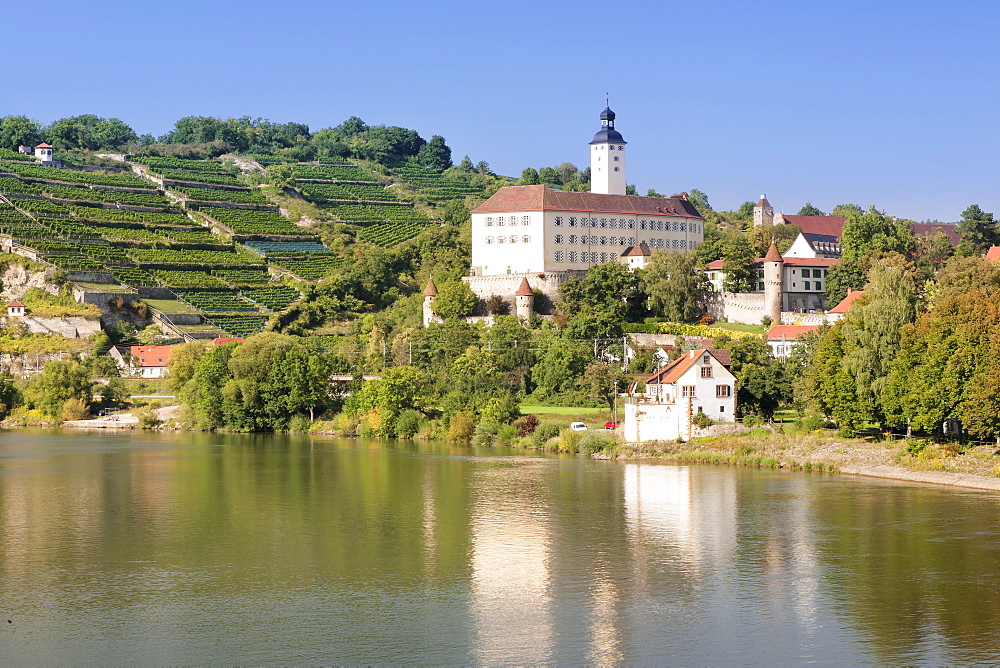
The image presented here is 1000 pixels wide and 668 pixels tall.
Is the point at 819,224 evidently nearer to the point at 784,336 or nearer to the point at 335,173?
the point at 784,336

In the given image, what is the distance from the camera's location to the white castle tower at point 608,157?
253 feet

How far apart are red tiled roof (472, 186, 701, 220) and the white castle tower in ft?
12.5

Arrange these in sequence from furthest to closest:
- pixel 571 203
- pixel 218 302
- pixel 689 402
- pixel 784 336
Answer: pixel 218 302 < pixel 571 203 < pixel 784 336 < pixel 689 402

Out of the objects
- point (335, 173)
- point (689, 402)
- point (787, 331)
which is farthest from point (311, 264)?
point (689, 402)

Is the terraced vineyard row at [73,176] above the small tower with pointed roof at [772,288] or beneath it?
above

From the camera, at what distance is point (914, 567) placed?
25734mm

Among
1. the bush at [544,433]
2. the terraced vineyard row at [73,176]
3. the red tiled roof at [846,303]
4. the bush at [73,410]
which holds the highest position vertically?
the terraced vineyard row at [73,176]

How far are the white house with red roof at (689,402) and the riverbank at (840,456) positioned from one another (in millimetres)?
734

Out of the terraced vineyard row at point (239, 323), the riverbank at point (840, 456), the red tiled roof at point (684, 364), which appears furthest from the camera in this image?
the terraced vineyard row at point (239, 323)

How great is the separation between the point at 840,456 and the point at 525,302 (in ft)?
84.6

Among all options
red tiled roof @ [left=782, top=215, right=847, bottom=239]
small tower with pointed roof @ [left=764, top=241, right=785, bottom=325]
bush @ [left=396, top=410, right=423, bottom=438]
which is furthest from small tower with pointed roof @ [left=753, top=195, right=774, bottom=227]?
bush @ [left=396, top=410, right=423, bottom=438]

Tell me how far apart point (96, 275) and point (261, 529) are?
47.9 metres

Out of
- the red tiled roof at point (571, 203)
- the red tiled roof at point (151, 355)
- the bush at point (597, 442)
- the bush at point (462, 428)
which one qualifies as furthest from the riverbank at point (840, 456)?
the red tiled roof at point (151, 355)

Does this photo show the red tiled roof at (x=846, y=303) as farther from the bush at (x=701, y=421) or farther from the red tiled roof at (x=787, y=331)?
the bush at (x=701, y=421)
